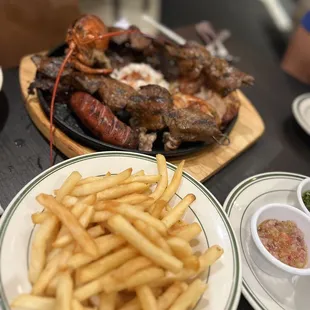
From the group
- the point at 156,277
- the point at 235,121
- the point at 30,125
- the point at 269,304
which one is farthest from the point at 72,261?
the point at 235,121

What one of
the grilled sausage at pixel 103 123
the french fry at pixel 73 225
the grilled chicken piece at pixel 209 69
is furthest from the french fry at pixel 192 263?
the grilled chicken piece at pixel 209 69

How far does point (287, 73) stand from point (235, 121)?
133cm

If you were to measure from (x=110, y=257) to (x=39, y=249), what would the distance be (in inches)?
10.2

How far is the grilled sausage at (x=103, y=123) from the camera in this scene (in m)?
1.97

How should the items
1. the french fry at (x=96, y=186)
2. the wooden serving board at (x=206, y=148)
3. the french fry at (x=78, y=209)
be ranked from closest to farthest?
the french fry at (x=78, y=209)
the french fry at (x=96, y=186)
the wooden serving board at (x=206, y=148)

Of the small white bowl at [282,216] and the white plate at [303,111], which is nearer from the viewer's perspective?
the small white bowl at [282,216]

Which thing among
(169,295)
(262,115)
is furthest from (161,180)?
(262,115)

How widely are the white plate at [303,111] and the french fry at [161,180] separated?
4.58ft

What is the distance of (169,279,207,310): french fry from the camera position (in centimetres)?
120

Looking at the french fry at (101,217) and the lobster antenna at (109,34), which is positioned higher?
the lobster antenna at (109,34)

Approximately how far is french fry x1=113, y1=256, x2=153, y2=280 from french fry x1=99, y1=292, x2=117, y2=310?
66mm

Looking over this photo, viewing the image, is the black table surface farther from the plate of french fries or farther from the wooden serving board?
the plate of french fries

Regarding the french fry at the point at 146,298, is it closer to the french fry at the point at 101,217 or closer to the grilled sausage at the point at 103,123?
the french fry at the point at 101,217

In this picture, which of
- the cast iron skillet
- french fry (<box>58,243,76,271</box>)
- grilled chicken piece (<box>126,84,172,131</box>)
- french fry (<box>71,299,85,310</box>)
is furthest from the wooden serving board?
french fry (<box>71,299,85,310</box>)
